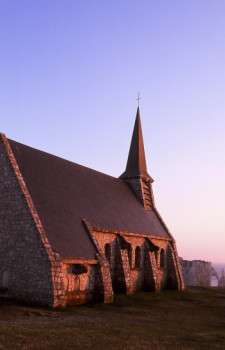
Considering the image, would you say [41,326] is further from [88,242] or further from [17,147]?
[17,147]

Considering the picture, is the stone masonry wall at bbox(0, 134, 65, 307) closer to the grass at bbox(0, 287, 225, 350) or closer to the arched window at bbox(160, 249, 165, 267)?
the grass at bbox(0, 287, 225, 350)

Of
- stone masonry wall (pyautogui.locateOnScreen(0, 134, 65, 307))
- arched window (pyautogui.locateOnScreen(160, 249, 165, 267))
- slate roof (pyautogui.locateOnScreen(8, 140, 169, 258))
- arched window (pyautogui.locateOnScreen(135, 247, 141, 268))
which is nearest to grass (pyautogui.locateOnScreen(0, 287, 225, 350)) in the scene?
stone masonry wall (pyautogui.locateOnScreen(0, 134, 65, 307))

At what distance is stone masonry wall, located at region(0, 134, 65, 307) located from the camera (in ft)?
55.4

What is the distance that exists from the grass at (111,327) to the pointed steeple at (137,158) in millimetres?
17716

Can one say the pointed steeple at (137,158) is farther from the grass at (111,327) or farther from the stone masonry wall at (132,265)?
the grass at (111,327)

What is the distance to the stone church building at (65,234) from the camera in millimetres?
17516

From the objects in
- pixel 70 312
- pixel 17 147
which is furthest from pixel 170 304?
pixel 17 147

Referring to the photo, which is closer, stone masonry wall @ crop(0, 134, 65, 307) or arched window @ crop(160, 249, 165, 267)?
stone masonry wall @ crop(0, 134, 65, 307)

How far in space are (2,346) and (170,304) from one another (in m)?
14.5

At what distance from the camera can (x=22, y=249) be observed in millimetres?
18125

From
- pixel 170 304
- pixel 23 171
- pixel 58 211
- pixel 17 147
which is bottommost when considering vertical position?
pixel 170 304

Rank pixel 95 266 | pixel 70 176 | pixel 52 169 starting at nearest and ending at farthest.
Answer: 1. pixel 95 266
2. pixel 52 169
3. pixel 70 176

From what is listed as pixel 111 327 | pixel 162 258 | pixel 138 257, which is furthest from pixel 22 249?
pixel 162 258

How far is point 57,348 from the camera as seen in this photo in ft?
31.4
